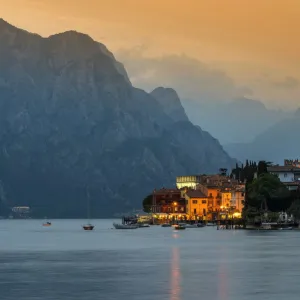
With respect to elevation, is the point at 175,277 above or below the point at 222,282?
above

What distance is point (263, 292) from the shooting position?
68312mm

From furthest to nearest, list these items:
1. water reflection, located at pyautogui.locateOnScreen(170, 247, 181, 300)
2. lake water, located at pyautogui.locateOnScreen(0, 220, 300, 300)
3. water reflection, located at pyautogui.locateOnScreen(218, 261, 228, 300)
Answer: lake water, located at pyautogui.locateOnScreen(0, 220, 300, 300)
water reflection, located at pyautogui.locateOnScreen(218, 261, 228, 300)
water reflection, located at pyautogui.locateOnScreen(170, 247, 181, 300)

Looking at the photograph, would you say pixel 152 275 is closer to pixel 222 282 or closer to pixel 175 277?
pixel 175 277

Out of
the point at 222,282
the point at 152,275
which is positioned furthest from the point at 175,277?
the point at 222,282

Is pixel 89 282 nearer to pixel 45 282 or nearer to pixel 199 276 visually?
pixel 45 282

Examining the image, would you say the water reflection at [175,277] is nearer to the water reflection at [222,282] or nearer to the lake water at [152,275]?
the lake water at [152,275]

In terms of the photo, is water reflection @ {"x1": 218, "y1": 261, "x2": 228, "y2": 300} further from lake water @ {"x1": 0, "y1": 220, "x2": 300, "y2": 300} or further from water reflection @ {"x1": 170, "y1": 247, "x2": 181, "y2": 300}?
water reflection @ {"x1": 170, "y1": 247, "x2": 181, "y2": 300}

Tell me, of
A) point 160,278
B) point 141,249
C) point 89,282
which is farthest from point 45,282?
point 141,249

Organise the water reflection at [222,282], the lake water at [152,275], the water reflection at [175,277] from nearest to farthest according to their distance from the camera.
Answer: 1. the water reflection at [175,277]
2. the water reflection at [222,282]
3. the lake water at [152,275]

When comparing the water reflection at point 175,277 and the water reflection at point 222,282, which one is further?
the water reflection at point 222,282

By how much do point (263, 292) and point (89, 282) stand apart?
15.3 metres

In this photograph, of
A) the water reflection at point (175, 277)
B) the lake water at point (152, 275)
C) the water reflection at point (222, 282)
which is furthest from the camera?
the lake water at point (152, 275)

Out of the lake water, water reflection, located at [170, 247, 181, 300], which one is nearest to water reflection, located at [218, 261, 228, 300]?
the lake water

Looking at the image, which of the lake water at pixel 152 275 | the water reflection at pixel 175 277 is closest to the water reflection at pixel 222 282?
the lake water at pixel 152 275
